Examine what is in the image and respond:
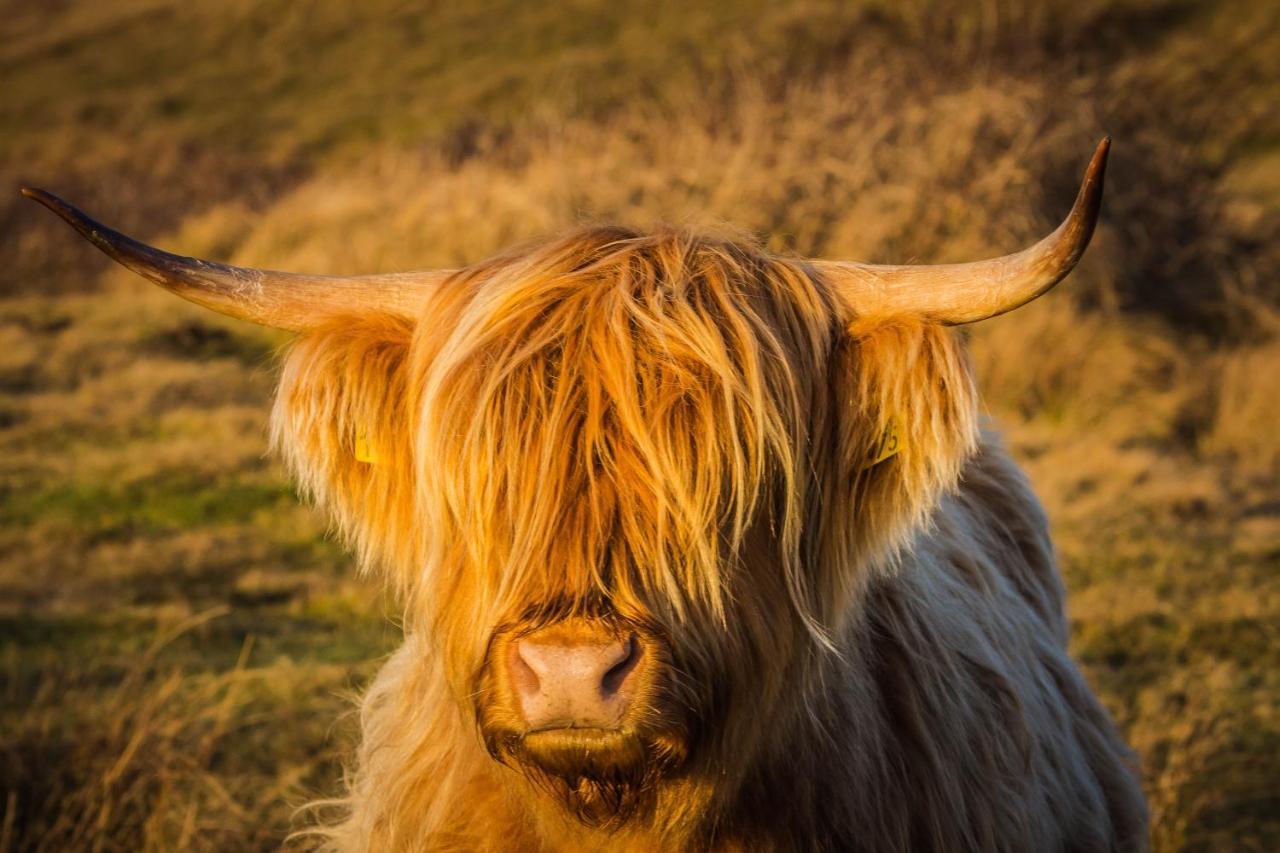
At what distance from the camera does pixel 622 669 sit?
1823 millimetres

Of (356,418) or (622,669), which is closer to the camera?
(622,669)

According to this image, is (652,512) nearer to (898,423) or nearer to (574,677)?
(574,677)

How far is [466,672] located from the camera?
2.06 meters

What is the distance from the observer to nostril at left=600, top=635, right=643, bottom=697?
1.79 m

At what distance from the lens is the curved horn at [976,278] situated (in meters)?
1.78

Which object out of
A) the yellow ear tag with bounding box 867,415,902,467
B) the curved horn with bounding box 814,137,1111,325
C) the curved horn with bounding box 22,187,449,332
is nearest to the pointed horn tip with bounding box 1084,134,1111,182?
the curved horn with bounding box 814,137,1111,325

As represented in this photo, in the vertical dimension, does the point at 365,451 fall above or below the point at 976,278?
below

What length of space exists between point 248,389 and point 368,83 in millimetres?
17973

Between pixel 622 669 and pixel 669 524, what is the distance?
0.26m

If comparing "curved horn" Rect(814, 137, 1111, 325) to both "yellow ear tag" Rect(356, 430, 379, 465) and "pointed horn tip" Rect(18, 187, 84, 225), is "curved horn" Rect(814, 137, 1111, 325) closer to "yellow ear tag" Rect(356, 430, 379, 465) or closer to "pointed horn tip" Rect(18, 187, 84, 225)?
"yellow ear tag" Rect(356, 430, 379, 465)

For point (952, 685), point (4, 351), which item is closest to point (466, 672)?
point (952, 685)

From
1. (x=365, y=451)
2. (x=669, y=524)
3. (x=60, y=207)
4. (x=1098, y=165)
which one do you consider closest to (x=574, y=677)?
(x=669, y=524)

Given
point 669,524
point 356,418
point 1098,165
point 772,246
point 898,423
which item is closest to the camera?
point 1098,165

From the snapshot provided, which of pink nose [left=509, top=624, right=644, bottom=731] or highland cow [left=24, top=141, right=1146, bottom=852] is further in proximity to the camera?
highland cow [left=24, top=141, right=1146, bottom=852]
